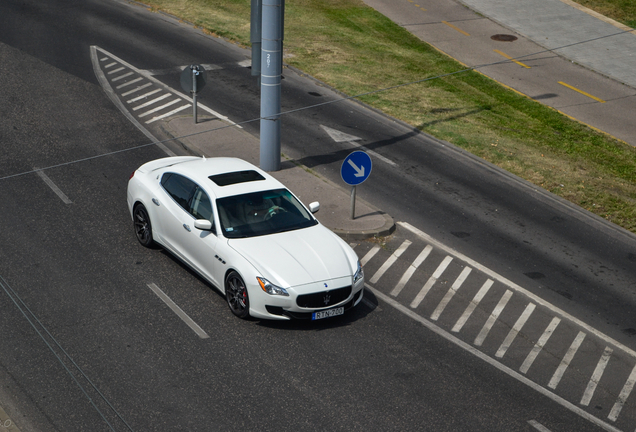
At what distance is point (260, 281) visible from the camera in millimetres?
9727

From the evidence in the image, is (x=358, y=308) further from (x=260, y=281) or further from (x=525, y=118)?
(x=525, y=118)

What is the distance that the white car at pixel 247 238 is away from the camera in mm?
9805

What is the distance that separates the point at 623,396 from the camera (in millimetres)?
9242

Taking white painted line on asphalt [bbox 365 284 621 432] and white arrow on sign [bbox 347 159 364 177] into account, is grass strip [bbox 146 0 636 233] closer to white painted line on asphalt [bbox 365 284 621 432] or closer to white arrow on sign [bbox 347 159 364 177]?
white arrow on sign [bbox 347 159 364 177]

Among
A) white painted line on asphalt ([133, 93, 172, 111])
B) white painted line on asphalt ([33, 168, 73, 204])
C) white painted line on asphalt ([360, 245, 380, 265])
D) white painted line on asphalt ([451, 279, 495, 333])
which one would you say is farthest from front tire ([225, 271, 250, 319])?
white painted line on asphalt ([133, 93, 172, 111])

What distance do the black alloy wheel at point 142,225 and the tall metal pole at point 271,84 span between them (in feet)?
14.0

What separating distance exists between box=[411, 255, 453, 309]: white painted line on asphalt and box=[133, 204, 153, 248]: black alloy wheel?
4.67 metres

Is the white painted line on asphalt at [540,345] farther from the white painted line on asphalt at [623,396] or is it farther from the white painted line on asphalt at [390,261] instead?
the white painted line on asphalt at [390,261]

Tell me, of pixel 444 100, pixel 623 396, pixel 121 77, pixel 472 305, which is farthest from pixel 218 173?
pixel 444 100

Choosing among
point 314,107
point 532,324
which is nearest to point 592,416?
point 532,324

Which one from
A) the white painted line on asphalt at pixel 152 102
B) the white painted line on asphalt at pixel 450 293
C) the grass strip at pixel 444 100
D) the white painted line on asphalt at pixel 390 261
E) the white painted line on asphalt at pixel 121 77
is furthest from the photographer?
the white painted line on asphalt at pixel 121 77

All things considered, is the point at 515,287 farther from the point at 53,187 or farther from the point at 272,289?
the point at 53,187

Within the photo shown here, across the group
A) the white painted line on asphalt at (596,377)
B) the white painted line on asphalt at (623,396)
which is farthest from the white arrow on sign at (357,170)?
the white painted line on asphalt at (623,396)

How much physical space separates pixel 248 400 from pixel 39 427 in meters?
2.39
